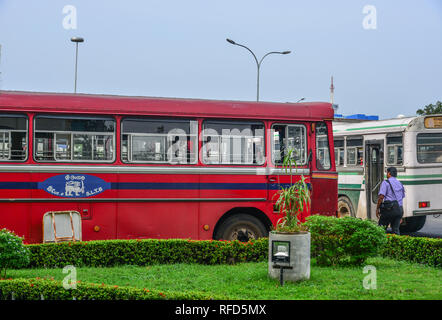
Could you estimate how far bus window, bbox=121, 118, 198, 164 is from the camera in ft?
34.8

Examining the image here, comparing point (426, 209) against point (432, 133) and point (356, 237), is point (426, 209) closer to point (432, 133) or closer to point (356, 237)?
point (432, 133)

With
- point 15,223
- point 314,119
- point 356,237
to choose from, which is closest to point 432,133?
point 314,119

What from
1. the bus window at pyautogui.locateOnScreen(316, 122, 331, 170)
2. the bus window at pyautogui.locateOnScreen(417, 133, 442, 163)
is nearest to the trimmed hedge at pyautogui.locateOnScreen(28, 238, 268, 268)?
the bus window at pyautogui.locateOnScreen(316, 122, 331, 170)

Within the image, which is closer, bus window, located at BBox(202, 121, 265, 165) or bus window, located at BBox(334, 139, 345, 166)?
bus window, located at BBox(202, 121, 265, 165)

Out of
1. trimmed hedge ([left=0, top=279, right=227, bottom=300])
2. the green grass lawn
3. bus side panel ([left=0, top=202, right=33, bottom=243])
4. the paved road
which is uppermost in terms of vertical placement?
bus side panel ([left=0, top=202, right=33, bottom=243])

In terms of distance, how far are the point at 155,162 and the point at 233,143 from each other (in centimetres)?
158

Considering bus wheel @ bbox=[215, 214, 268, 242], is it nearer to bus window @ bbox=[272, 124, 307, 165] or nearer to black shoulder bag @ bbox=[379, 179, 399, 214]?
bus window @ bbox=[272, 124, 307, 165]

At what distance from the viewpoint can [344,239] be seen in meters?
9.37

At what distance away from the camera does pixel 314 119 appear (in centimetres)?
1139

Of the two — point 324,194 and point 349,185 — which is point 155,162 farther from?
point 349,185

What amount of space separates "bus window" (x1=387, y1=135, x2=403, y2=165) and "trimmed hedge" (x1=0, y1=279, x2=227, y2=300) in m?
10.6

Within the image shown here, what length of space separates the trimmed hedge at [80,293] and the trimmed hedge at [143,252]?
2521mm
